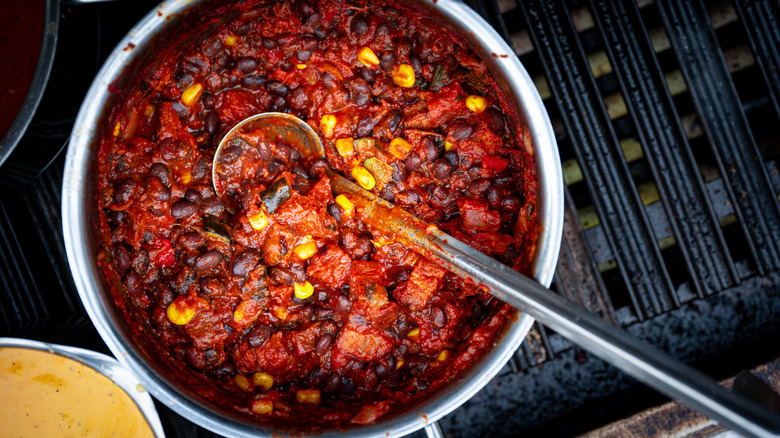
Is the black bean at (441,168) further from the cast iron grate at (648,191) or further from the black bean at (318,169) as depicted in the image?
the cast iron grate at (648,191)

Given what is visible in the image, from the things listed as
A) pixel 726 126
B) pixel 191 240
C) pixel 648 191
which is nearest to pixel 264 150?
pixel 191 240

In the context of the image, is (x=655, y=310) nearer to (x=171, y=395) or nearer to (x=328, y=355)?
(x=328, y=355)

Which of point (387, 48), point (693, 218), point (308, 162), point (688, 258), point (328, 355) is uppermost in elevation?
point (387, 48)

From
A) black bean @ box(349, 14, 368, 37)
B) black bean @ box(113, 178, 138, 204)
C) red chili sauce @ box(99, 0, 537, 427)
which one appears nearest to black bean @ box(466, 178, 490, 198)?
red chili sauce @ box(99, 0, 537, 427)

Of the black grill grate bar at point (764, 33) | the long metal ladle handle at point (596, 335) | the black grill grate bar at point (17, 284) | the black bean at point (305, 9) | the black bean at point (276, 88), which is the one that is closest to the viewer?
the long metal ladle handle at point (596, 335)

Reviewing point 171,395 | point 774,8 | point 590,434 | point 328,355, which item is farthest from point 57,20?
point 774,8

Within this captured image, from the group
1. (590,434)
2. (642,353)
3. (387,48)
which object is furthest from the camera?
(590,434)

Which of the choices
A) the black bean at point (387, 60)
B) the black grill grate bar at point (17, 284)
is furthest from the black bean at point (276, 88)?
the black grill grate bar at point (17, 284)
